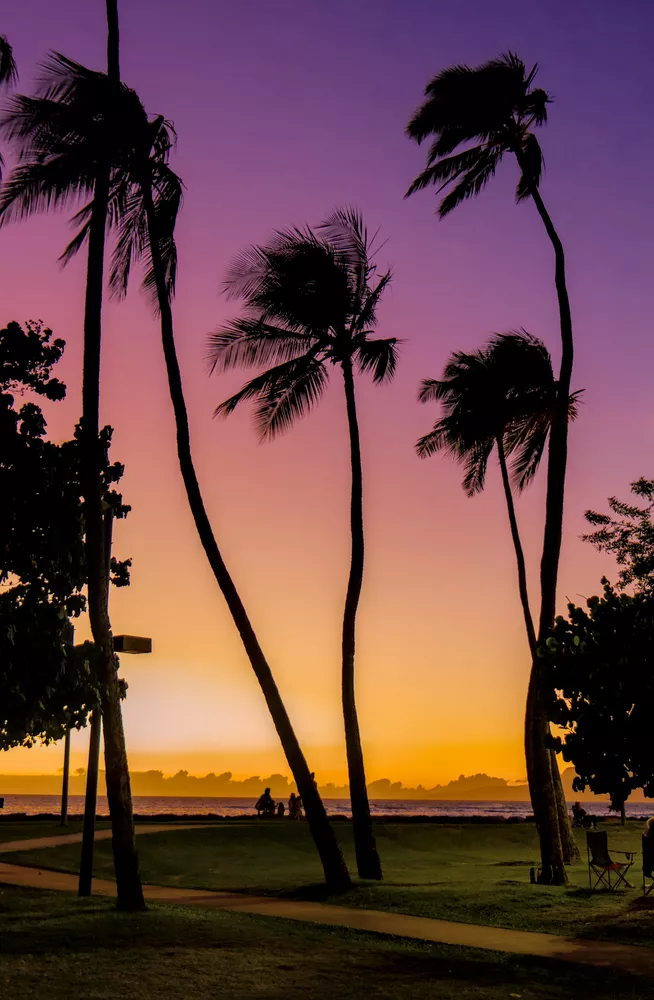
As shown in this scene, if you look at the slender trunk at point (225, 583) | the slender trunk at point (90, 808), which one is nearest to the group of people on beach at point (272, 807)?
the slender trunk at point (225, 583)

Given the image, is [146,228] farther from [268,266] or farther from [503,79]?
[503,79]

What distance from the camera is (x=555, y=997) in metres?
9.07

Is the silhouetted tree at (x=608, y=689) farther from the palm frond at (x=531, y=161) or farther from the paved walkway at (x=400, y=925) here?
the palm frond at (x=531, y=161)

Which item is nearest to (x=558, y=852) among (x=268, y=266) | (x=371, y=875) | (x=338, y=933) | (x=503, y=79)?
(x=371, y=875)

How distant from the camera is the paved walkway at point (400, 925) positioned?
36.9 feet

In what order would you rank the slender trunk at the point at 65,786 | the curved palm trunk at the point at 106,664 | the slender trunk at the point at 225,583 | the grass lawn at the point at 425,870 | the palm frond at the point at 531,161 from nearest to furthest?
the grass lawn at the point at 425,870 → the curved palm trunk at the point at 106,664 → the slender trunk at the point at 225,583 → the palm frond at the point at 531,161 → the slender trunk at the point at 65,786

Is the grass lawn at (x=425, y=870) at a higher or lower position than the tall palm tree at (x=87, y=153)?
lower

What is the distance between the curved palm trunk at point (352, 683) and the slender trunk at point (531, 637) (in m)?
6.41

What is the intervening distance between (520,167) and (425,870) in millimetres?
17517

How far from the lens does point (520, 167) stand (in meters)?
23.9

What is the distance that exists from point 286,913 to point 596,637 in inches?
254

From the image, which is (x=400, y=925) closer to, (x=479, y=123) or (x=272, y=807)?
(x=479, y=123)

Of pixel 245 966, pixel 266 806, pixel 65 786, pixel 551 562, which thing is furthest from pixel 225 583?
pixel 266 806

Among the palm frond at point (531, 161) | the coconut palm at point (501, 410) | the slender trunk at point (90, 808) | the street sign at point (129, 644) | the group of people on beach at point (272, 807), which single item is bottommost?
the group of people on beach at point (272, 807)
